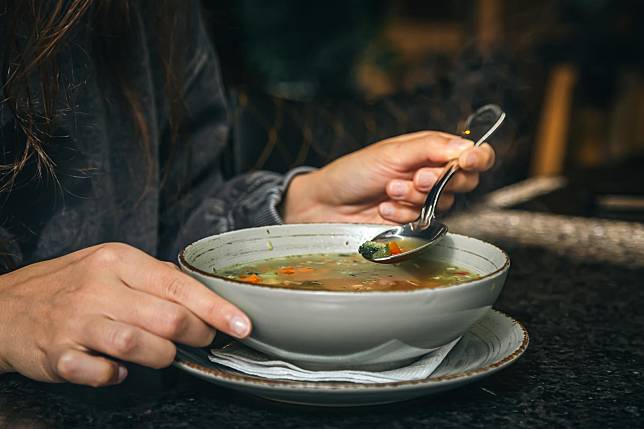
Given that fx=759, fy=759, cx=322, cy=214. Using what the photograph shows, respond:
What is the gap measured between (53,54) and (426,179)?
60cm

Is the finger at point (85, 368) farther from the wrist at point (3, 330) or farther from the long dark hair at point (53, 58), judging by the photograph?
the long dark hair at point (53, 58)

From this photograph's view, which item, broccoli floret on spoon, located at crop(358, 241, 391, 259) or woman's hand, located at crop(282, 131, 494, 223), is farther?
woman's hand, located at crop(282, 131, 494, 223)

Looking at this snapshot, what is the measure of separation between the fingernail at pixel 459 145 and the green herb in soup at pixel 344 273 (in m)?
0.25

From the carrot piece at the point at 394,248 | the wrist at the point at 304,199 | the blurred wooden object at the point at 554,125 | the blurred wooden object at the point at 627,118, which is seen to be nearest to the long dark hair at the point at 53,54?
the wrist at the point at 304,199

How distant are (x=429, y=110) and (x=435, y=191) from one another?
1834 millimetres

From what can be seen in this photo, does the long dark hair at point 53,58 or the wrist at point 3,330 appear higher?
the long dark hair at point 53,58

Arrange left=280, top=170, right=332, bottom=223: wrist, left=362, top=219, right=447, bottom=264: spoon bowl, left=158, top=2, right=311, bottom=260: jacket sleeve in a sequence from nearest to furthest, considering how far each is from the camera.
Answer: left=362, top=219, right=447, bottom=264: spoon bowl < left=280, top=170, right=332, bottom=223: wrist < left=158, top=2, right=311, bottom=260: jacket sleeve

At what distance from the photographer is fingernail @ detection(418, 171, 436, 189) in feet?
4.07

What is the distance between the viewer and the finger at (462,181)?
1.22 m

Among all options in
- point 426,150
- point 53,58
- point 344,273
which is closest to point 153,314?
point 344,273

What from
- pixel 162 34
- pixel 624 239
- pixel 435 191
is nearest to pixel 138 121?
pixel 162 34

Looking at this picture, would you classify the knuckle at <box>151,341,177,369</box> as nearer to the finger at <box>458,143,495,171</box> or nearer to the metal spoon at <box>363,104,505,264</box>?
the metal spoon at <box>363,104,505,264</box>

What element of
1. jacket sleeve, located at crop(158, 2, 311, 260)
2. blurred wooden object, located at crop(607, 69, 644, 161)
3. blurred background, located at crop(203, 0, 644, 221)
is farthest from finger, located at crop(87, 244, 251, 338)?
blurred wooden object, located at crop(607, 69, 644, 161)

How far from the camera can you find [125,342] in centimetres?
70
